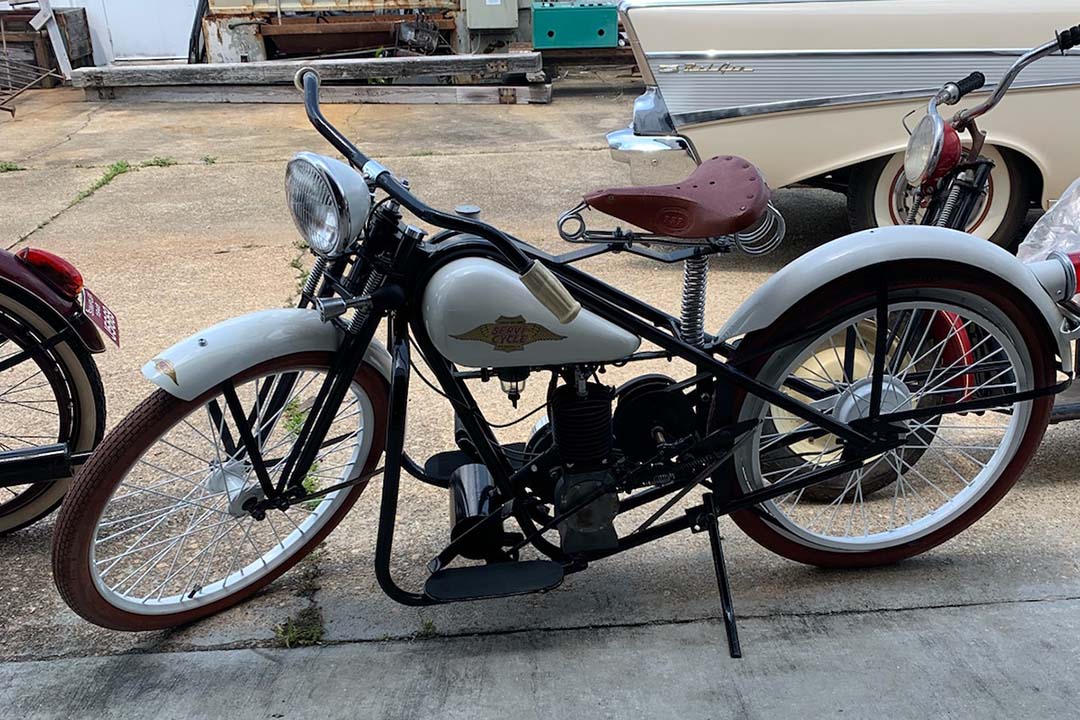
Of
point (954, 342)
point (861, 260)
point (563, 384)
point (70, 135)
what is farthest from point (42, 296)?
point (70, 135)

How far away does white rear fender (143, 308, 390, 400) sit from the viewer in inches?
73.8

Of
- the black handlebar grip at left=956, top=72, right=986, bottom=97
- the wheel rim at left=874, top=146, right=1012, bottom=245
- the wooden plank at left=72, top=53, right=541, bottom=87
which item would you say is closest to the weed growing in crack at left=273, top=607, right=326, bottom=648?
the black handlebar grip at left=956, top=72, right=986, bottom=97

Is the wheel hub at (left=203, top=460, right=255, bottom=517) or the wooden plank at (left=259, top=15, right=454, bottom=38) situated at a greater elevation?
the wheel hub at (left=203, top=460, right=255, bottom=517)

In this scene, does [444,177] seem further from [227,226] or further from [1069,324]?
[1069,324]

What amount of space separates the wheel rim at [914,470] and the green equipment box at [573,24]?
23.2ft

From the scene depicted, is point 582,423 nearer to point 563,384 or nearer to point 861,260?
point 563,384

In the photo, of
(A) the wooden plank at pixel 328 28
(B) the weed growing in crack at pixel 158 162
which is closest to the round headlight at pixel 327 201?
(B) the weed growing in crack at pixel 158 162

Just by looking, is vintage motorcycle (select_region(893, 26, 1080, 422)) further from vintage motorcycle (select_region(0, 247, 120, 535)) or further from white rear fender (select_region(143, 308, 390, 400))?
vintage motorcycle (select_region(0, 247, 120, 535))

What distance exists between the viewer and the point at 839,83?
4.08 meters

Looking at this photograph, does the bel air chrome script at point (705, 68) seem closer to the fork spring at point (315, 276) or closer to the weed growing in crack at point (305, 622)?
the fork spring at point (315, 276)

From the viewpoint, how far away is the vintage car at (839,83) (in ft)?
13.0

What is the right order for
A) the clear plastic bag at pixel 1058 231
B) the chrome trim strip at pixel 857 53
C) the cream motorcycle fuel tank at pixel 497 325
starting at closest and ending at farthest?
1. the cream motorcycle fuel tank at pixel 497 325
2. the clear plastic bag at pixel 1058 231
3. the chrome trim strip at pixel 857 53

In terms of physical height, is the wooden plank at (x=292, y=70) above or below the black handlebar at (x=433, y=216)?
below

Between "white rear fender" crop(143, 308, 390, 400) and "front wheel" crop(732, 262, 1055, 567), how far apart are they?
3.27 ft
